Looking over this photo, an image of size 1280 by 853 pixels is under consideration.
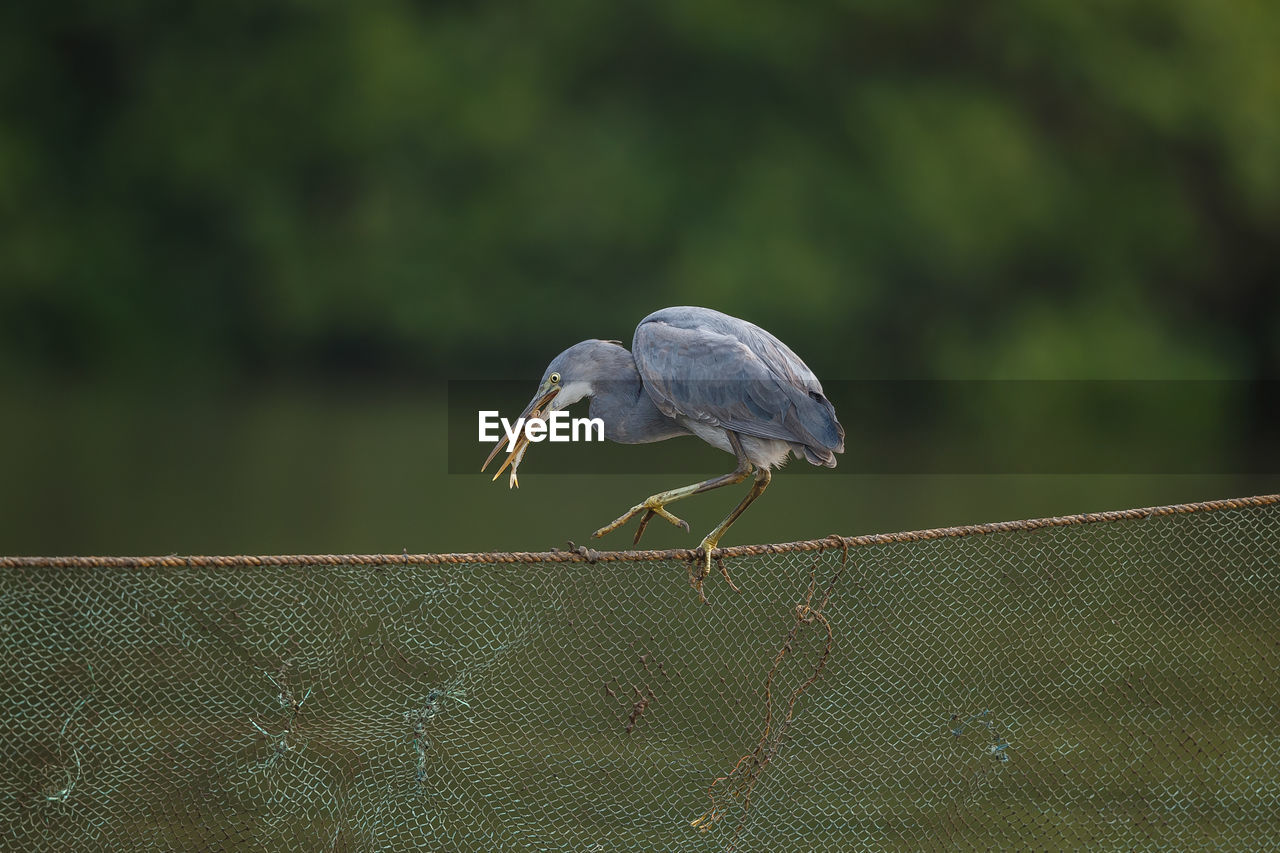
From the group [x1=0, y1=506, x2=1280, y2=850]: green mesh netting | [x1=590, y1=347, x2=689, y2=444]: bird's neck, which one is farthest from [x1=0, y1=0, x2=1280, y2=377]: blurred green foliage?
[x1=590, y1=347, x2=689, y2=444]: bird's neck

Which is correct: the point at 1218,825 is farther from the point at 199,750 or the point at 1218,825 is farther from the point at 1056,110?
the point at 1056,110

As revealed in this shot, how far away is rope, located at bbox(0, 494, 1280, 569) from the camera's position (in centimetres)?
319

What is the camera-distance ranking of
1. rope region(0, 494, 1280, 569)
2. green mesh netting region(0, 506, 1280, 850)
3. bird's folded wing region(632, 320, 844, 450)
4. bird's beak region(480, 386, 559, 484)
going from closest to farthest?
rope region(0, 494, 1280, 569)
green mesh netting region(0, 506, 1280, 850)
bird's folded wing region(632, 320, 844, 450)
bird's beak region(480, 386, 559, 484)

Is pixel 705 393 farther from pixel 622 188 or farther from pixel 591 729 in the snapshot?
pixel 622 188

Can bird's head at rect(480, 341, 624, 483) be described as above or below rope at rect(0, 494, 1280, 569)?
above

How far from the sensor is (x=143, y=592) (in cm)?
391

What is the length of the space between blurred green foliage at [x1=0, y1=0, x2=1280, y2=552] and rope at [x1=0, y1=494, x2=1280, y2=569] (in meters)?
14.9

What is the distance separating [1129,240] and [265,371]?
530 inches

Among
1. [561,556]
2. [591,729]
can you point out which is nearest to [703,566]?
[561,556]

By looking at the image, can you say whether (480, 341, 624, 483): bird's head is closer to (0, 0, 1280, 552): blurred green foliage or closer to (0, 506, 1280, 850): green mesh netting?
(0, 506, 1280, 850): green mesh netting

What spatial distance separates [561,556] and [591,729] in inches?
64.0

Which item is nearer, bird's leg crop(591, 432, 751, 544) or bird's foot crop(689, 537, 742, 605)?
bird's foot crop(689, 537, 742, 605)

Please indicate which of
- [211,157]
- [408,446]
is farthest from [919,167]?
[211,157]

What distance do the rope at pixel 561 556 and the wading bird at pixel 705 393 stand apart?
56 centimetres
